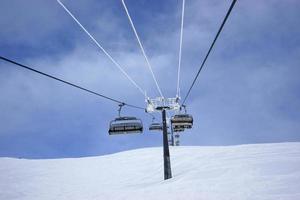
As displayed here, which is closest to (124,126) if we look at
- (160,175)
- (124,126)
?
(124,126)

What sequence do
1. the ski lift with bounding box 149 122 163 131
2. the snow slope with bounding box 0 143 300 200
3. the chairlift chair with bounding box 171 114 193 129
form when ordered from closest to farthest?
1. the snow slope with bounding box 0 143 300 200
2. the chairlift chair with bounding box 171 114 193 129
3. the ski lift with bounding box 149 122 163 131

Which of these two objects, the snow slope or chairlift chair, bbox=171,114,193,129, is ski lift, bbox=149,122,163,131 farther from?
chairlift chair, bbox=171,114,193,129

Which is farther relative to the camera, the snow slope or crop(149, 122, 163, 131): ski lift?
crop(149, 122, 163, 131): ski lift

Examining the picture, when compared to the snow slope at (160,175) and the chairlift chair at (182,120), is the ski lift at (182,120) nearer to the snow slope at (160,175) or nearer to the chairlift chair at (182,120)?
the chairlift chair at (182,120)

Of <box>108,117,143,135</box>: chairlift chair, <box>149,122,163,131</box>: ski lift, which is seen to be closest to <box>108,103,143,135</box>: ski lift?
<box>108,117,143,135</box>: chairlift chair

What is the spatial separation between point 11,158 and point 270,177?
1141 inches

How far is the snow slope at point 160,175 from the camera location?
10297 mm

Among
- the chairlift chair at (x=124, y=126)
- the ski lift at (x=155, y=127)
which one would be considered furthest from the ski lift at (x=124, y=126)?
the ski lift at (x=155, y=127)

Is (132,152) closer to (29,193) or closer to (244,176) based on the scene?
(29,193)

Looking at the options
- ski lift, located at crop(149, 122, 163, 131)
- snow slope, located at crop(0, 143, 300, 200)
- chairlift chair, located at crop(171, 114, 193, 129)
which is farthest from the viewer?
ski lift, located at crop(149, 122, 163, 131)

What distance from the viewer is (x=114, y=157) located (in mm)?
32344

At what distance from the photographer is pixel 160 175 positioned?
840 inches

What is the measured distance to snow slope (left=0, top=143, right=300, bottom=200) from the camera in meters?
10.3

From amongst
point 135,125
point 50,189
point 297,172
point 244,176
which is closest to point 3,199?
point 50,189
